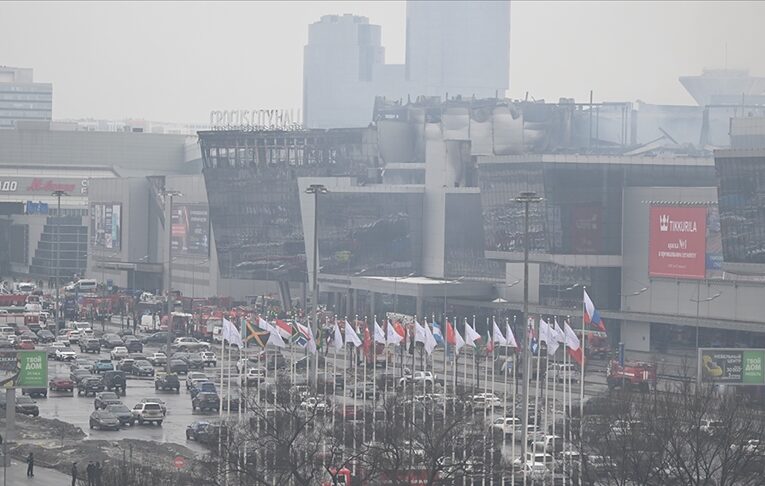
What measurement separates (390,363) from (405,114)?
199ft

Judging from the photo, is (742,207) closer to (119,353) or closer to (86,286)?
(119,353)

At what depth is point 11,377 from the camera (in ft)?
193

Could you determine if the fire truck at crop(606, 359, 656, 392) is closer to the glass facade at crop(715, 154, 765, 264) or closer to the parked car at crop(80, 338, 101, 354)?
the glass facade at crop(715, 154, 765, 264)

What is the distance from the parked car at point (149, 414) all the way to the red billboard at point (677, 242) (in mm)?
40108

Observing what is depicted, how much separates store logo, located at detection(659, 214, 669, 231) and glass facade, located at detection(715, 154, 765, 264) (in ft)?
21.7

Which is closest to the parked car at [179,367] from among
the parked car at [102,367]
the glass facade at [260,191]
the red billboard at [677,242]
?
the parked car at [102,367]

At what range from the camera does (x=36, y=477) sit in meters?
56.3

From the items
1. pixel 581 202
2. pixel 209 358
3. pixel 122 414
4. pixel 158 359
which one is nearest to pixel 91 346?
pixel 158 359

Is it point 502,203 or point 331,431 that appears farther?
point 502,203

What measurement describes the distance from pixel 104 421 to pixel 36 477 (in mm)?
12015

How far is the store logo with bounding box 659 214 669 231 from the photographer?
104 m

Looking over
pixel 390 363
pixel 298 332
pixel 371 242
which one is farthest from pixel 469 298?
pixel 298 332

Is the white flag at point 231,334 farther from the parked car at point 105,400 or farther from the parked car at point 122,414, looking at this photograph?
the parked car at point 105,400

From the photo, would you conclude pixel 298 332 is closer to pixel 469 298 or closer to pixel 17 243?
pixel 469 298
